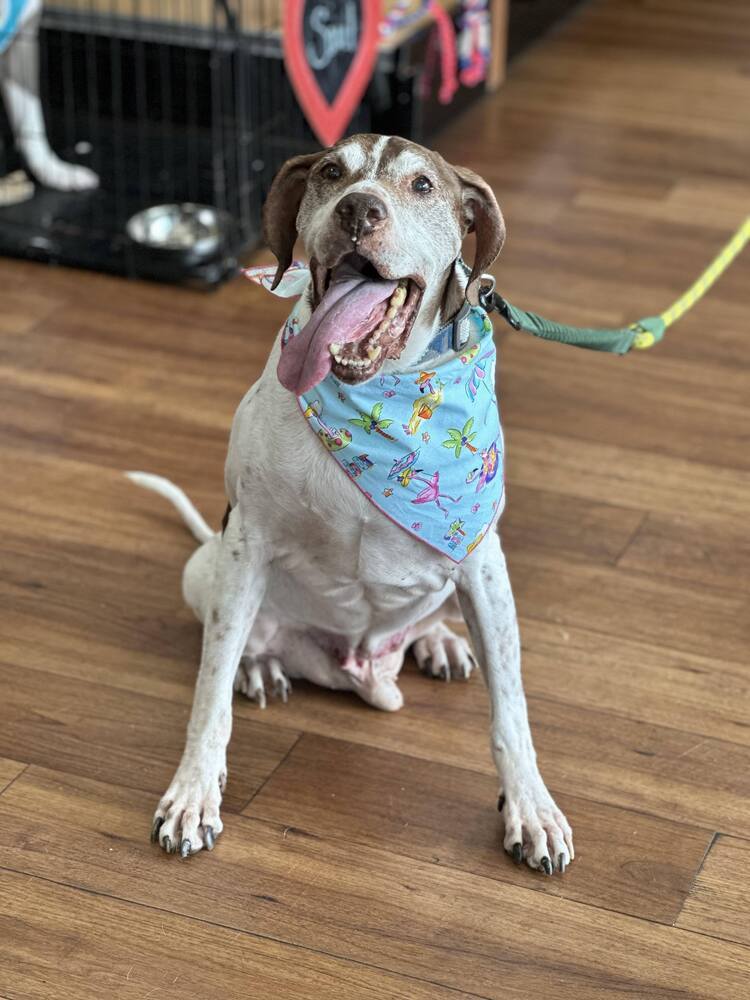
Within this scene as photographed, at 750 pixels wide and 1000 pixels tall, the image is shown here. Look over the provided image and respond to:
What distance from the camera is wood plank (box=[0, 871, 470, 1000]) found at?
1.73m

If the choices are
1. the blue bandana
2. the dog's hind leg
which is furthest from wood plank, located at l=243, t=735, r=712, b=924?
the blue bandana

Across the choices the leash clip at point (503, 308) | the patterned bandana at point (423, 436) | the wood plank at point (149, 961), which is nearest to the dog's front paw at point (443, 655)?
the patterned bandana at point (423, 436)

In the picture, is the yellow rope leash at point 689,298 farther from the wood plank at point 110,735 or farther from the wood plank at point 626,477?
the wood plank at point 110,735

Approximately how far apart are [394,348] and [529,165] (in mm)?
3040

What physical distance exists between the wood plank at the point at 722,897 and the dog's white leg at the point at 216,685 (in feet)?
2.13

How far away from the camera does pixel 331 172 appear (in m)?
1.81

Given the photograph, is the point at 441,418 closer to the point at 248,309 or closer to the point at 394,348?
the point at 394,348

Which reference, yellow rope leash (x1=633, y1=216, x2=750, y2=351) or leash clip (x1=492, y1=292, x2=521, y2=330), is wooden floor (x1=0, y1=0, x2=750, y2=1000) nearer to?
yellow rope leash (x1=633, y1=216, x2=750, y2=351)

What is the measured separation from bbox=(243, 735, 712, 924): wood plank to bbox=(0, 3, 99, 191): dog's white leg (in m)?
2.43

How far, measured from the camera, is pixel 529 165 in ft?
15.3

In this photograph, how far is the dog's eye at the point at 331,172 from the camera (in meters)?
1.81

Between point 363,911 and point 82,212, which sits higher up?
point 363,911

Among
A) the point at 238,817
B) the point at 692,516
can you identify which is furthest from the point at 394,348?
the point at 692,516

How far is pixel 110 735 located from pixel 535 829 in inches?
26.2
